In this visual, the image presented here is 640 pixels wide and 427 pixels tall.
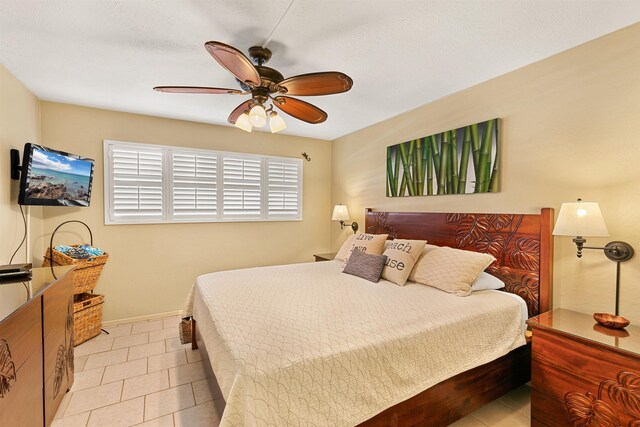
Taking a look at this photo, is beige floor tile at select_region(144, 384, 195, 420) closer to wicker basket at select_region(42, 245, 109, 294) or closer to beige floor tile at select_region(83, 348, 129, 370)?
beige floor tile at select_region(83, 348, 129, 370)

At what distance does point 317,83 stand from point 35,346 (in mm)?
2120

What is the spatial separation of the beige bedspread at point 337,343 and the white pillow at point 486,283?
0.07 meters

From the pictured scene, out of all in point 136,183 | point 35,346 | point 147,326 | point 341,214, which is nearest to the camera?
point 35,346

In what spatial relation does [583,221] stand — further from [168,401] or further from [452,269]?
[168,401]

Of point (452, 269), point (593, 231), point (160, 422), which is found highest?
point (593, 231)

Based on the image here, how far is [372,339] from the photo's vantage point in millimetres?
1513

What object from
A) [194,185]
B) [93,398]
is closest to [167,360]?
[93,398]

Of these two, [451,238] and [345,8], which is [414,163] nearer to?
[451,238]

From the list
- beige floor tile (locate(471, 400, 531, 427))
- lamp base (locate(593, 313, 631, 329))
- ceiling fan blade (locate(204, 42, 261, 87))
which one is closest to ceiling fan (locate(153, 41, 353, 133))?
ceiling fan blade (locate(204, 42, 261, 87))

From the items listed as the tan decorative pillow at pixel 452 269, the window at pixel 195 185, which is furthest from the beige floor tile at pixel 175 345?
the tan decorative pillow at pixel 452 269

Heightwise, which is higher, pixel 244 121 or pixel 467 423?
pixel 244 121

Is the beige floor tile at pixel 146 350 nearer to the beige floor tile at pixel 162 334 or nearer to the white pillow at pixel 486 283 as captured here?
the beige floor tile at pixel 162 334

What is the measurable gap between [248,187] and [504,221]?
3.15 meters

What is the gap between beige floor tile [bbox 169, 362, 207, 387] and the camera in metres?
2.34
